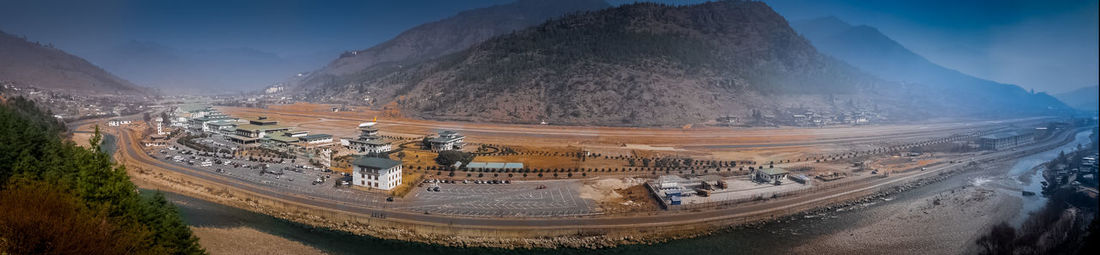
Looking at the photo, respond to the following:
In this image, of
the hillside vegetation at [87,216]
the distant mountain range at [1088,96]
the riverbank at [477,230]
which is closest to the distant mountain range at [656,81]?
the riverbank at [477,230]

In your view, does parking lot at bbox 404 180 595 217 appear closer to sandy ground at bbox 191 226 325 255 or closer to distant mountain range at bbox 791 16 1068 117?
sandy ground at bbox 191 226 325 255

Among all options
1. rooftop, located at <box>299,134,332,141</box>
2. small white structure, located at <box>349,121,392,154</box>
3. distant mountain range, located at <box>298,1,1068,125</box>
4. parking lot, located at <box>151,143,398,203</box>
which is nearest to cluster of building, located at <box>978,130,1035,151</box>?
distant mountain range, located at <box>298,1,1068,125</box>

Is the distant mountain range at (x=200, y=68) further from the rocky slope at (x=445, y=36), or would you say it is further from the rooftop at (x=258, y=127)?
the rooftop at (x=258, y=127)

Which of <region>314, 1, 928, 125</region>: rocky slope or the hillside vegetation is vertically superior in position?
<region>314, 1, 928, 125</region>: rocky slope

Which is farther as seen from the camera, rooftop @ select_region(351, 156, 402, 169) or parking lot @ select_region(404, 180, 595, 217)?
rooftop @ select_region(351, 156, 402, 169)

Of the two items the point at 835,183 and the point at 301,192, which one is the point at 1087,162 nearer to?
the point at 835,183

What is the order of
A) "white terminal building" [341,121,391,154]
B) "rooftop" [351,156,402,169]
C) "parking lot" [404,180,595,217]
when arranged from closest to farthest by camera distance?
"parking lot" [404,180,595,217]
"rooftop" [351,156,402,169]
"white terminal building" [341,121,391,154]

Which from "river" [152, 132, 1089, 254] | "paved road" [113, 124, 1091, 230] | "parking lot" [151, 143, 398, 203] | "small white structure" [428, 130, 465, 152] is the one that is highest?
"small white structure" [428, 130, 465, 152]
